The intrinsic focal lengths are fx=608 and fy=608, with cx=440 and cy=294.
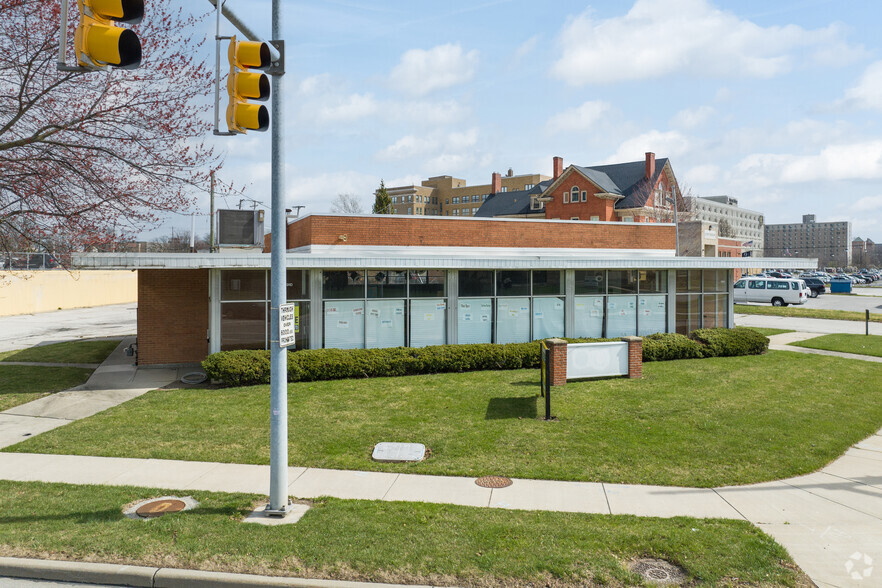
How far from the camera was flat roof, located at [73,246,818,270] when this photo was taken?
14.6 metres

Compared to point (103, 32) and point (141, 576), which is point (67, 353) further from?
point (103, 32)

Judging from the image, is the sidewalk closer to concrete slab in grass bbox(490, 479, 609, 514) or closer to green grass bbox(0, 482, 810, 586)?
concrete slab in grass bbox(490, 479, 609, 514)

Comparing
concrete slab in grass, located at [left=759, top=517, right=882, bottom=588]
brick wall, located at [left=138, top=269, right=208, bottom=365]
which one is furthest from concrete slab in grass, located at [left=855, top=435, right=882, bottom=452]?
brick wall, located at [left=138, top=269, right=208, bottom=365]

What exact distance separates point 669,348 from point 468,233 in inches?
300

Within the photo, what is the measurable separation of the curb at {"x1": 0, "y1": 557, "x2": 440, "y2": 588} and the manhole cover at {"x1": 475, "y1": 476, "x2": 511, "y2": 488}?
2929 mm

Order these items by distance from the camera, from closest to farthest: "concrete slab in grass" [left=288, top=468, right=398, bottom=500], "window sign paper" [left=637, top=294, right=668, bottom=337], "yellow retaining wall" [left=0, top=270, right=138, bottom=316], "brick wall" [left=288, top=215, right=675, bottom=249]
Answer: "concrete slab in grass" [left=288, top=468, right=398, bottom=500] → "brick wall" [left=288, top=215, right=675, bottom=249] → "window sign paper" [left=637, top=294, right=668, bottom=337] → "yellow retaining wall" [left=0, top=270, right=138, bottom=316]

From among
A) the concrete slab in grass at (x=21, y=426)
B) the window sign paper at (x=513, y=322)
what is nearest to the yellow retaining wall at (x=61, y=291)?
the concrete slab in grass at (x=21, y=426)

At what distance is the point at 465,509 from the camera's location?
737 cm

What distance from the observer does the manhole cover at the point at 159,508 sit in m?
7.28

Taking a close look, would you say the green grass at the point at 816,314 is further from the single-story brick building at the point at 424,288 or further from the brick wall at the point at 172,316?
the brick wall at the point at 172,316

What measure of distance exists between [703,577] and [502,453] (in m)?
4.40

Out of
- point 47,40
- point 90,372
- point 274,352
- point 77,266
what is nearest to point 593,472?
point 274,352

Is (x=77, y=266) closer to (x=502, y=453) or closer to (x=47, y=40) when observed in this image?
(x=47, y=40)

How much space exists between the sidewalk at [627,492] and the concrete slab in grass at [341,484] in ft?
0.05
